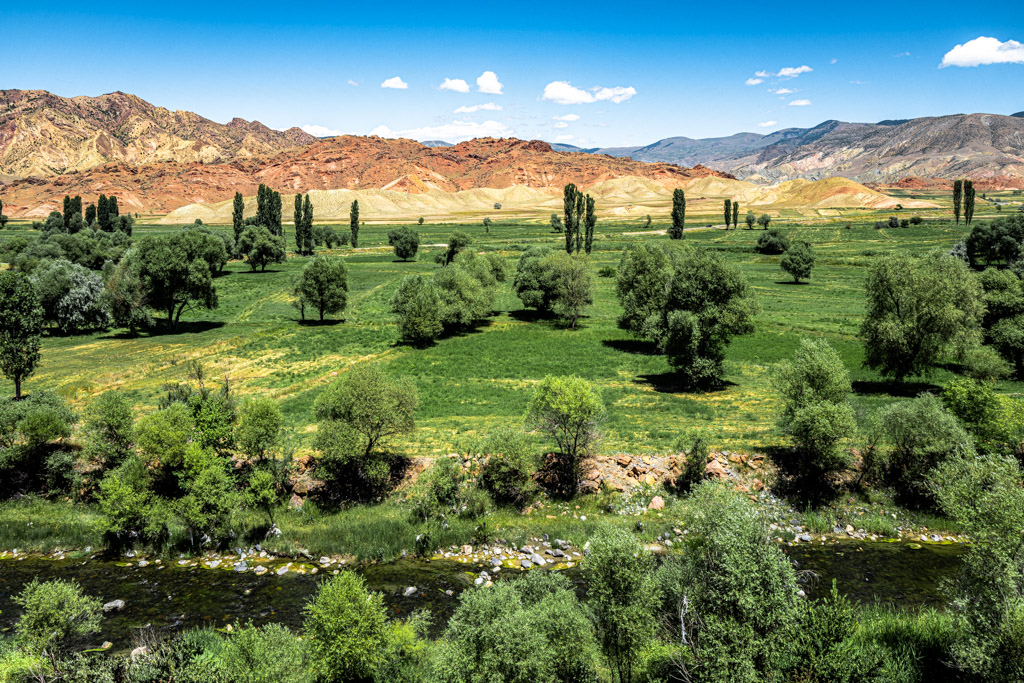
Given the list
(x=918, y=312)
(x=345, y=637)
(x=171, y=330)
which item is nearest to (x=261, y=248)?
(x=171, y=330)

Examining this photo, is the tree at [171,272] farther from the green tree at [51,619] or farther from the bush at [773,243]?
the bush at [773,243]

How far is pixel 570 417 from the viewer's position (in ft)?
99.0

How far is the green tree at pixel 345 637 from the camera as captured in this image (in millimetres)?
16422

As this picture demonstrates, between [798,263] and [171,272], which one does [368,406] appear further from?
Answer: [798,263]

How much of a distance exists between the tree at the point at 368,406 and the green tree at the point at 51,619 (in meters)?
14.0

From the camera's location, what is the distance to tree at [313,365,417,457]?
30.3 metres

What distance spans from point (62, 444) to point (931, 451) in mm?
52386

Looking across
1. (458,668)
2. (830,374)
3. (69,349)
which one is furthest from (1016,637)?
(69,349)

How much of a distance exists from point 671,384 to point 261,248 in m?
96.6

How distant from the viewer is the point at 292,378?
49719mm

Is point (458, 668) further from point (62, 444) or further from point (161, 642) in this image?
point (62, 444)

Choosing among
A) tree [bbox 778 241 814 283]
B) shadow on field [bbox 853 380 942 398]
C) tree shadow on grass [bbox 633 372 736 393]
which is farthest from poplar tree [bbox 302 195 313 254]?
shadow on field [bbox 853 380 942 398]

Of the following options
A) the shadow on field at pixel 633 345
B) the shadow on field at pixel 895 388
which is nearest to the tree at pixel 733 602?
the shadow on field at pixel 895 388

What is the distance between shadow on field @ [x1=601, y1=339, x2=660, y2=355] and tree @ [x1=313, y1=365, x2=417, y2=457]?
3393 cm
